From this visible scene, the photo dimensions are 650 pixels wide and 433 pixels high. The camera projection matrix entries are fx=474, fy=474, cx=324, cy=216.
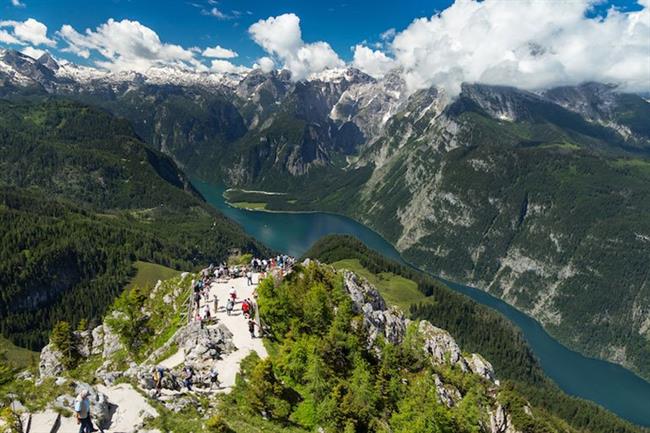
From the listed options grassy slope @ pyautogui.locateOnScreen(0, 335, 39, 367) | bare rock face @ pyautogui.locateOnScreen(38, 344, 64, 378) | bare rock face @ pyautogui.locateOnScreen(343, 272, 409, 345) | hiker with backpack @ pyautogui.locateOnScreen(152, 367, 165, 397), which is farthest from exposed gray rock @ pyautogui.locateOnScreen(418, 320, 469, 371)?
grassy slope @ pyautogui.locateOnScreen(0, 335, 39, 367)

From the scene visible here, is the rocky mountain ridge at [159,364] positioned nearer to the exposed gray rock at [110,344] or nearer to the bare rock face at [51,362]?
the exposed gray rock at [110,344]

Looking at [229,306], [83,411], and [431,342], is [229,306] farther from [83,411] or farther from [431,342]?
[431,342]

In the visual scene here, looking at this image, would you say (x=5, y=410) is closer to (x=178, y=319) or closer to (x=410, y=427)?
(x=410, y=427)

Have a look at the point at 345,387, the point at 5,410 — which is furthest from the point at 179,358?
the point at 5,410

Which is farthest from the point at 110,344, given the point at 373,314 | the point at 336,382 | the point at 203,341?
the point at 373,314

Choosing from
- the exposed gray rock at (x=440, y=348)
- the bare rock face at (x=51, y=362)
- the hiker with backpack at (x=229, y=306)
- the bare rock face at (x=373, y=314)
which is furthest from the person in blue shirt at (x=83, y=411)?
the exposed gray rock at (x=440, y=348)

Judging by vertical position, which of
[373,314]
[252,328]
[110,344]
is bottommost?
[110,344]
